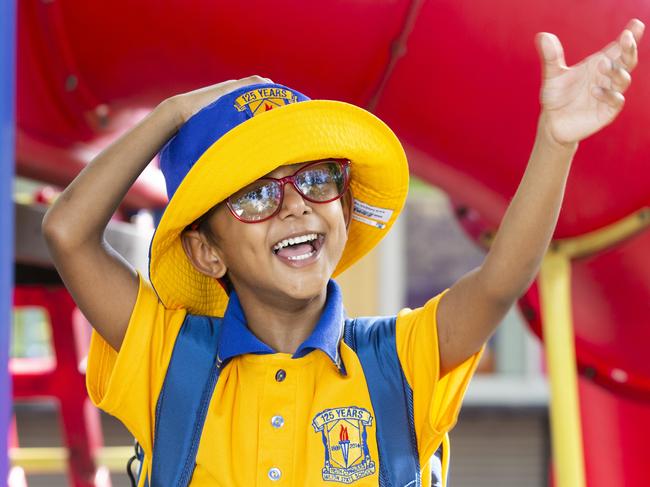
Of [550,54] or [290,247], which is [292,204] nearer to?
[290,247]

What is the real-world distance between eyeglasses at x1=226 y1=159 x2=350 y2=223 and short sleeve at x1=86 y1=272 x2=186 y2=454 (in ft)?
0.62

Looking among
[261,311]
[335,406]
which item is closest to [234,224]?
[261,311]

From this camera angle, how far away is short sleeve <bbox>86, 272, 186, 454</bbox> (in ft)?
4.83

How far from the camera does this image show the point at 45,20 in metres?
1.71

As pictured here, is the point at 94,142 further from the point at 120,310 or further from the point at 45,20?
the point at 120,310

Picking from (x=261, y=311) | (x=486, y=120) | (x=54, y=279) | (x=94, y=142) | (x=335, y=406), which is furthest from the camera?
(x=54, y=279)

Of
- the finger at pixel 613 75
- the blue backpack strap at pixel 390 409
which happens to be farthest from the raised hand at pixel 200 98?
the finger at pixel 613 75

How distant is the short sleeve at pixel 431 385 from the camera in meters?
1.44

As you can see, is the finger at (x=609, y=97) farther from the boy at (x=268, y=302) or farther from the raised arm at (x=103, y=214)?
the raised arm at (x=103, y=214)

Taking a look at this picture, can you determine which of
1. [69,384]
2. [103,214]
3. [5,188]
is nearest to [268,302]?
[103,214]

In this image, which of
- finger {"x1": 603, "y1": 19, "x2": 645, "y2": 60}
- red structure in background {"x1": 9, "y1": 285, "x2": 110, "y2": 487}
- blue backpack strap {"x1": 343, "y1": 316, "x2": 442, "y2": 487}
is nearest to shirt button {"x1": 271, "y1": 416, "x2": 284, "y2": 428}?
blue backpack strap {"x1": 343, "y1": 316, "x2": 442, "y2": 487}

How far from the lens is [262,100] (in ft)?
4.77

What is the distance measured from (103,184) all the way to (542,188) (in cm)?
57

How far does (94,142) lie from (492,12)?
74 centimetres
